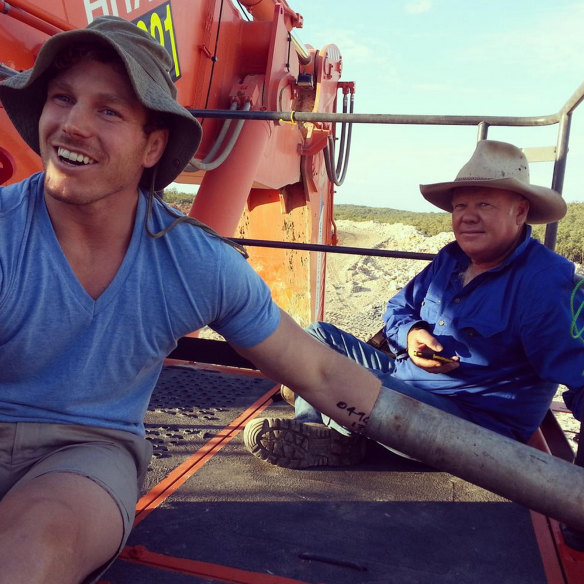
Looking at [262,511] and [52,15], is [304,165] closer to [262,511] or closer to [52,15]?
[52,15]

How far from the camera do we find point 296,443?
2230mm

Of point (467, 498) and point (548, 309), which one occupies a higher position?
point (548, 309)

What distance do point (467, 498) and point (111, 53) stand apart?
66.9 inches

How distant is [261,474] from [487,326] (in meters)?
0.93

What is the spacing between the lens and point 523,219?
229 cm

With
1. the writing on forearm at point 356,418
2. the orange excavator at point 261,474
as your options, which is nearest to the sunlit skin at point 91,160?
the writing on forearm at point 356,418

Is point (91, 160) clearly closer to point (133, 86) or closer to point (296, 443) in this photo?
point (133, 86)

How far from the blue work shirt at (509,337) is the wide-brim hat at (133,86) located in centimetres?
120

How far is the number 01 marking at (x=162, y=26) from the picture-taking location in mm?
2752

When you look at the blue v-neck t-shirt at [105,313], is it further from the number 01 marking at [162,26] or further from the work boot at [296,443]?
the number 01 marking at [162,26]

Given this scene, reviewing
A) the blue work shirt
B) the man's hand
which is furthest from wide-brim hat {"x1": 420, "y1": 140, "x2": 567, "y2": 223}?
the man's hand

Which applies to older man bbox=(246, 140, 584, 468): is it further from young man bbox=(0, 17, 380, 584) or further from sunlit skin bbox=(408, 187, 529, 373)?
young man bbox=(0, 17, 380, 584)

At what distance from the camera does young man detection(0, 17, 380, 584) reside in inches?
50.6

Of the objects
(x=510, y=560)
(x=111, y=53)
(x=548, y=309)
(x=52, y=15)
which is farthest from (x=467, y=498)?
(x=52, y=15)
